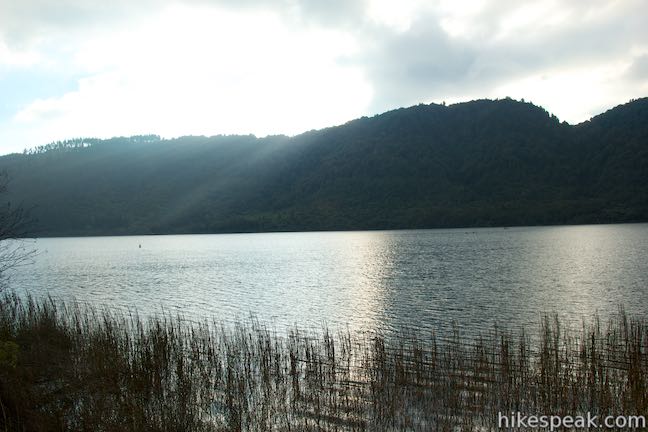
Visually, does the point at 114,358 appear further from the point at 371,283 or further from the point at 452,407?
the point at 371,283

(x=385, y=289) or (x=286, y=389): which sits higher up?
(x=286, y=389)

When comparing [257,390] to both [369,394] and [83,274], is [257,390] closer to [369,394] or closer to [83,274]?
[369,394]

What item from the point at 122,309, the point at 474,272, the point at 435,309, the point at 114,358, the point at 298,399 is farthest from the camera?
the point at 474,272

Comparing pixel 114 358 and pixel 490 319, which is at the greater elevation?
pixel 114 358

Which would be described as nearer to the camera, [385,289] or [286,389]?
[286,389]

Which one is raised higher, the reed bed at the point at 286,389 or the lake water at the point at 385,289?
the reed bed at the point at 286,389

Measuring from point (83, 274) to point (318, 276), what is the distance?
105 ft

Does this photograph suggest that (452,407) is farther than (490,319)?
No

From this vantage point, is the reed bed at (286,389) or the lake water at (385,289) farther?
the lake water at (385,289)

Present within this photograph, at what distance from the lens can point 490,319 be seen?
27.3m

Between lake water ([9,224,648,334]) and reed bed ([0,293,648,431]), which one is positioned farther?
lake water ([9,224,648,334])

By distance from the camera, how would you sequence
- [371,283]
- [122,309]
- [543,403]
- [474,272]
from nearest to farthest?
[543,403] < [122,309] < [371,283] < [474,272]

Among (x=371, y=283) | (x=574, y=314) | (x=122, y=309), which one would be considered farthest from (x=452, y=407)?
(x=371, y=283)

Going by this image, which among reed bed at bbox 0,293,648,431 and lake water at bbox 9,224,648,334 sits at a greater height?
reed bed at bbox 0,293,648,431
